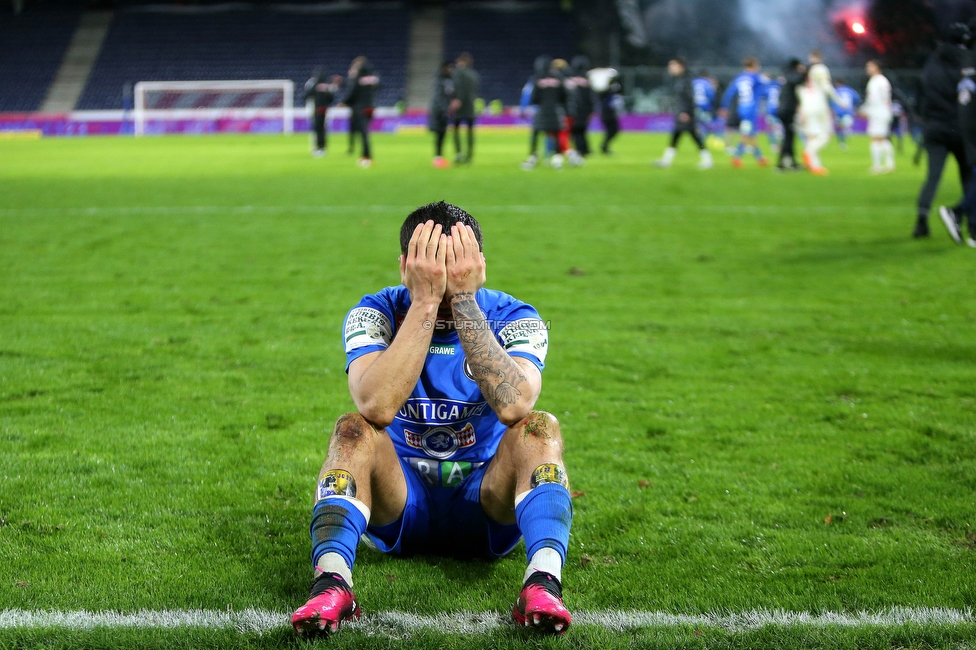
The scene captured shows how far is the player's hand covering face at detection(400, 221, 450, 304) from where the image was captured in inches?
113

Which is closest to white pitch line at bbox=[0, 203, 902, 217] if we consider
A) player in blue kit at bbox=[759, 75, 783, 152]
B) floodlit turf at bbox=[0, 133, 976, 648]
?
floodlit turf at bbox=[0, 133, 976, 648]

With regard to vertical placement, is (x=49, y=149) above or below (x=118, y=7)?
below

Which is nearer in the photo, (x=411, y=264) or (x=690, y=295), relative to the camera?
(x=411, y=264)

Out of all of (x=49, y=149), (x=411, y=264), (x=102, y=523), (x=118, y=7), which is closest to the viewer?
(x=411, y=264)

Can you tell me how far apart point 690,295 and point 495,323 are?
522 centimetres

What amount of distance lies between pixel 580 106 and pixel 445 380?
19.7 metres

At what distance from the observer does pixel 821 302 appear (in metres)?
7.88

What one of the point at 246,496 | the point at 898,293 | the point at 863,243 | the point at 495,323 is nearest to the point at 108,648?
the point at 246,496

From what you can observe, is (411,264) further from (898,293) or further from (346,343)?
(898,293)

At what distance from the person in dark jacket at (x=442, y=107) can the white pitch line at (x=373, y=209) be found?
23.4 ft

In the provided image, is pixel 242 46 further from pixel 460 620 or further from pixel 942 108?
pixel 460 620

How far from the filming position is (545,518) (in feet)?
9.16

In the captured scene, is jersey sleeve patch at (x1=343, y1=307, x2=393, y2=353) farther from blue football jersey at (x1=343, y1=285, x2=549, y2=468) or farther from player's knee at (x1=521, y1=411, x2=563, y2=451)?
player's knee at (x1=521, y1=411, x2=563, y2=451)

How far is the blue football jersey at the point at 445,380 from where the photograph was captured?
3129 mm
